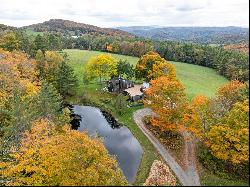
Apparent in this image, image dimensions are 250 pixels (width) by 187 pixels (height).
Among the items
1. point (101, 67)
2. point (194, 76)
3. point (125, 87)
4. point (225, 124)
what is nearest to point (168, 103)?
point (225, 124)

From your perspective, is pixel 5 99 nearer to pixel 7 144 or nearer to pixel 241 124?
pixel 7 144

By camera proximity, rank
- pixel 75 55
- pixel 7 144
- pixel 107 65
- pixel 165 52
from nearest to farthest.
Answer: pixel 7 144
pixel 107 65
pixel 75 55
pixel 165 52

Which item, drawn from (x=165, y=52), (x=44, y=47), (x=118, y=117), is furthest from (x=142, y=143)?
(x=165, y=52)

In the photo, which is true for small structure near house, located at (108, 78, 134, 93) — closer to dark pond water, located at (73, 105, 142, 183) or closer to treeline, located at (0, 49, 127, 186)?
dark pond water, located at (73, 105, 142, 183)

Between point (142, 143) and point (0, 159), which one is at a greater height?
point (0, 159)

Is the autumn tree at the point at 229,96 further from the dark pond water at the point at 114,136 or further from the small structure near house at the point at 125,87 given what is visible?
the small structure near house at the point at 125,87
